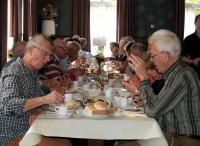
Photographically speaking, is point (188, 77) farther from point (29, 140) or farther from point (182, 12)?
point (182, 12)

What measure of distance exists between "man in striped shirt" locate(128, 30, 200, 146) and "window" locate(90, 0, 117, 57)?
8.56m

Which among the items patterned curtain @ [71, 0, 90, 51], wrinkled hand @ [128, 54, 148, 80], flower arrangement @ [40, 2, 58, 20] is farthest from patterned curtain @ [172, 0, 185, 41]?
wrinkled hand @ [128, 54, 148, 80]

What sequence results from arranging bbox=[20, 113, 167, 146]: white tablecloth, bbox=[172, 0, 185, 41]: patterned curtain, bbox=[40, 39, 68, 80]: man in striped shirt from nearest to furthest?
bbox=[20, 113, 167, 146]: white tablecloth → bbox=[40, 39, 68, 80]: man in striped shirt → bbox=[172, 0, 185, 41]: patterned curtain

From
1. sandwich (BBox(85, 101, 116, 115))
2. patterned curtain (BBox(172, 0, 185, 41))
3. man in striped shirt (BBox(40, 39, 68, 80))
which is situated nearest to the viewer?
sandwich (BBox(85, 101, 116, 115))

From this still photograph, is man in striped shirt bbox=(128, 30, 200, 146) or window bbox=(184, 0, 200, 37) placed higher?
window bbox=(184, 0, 200, 37)

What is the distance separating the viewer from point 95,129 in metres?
2.45

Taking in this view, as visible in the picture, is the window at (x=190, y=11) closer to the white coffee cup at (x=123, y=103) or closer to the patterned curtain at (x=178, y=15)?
the patterned curtain at (x=178, y=15)

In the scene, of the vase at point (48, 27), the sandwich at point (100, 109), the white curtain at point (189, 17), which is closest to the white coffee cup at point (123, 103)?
the sandwich at point (100, 109)

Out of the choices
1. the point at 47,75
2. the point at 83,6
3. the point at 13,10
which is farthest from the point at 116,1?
the point at 47,75

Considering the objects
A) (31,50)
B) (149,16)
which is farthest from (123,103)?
(149,16)

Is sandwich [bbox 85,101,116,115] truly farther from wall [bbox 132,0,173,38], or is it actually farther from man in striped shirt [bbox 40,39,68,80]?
wall [bbox 132,0,173,38]

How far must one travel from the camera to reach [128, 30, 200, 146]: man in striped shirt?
2.51 metres

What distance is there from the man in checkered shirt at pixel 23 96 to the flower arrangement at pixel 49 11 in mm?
7575

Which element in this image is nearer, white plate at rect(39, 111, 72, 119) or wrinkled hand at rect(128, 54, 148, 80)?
white plate at rect(39, 111, 72, 119)
